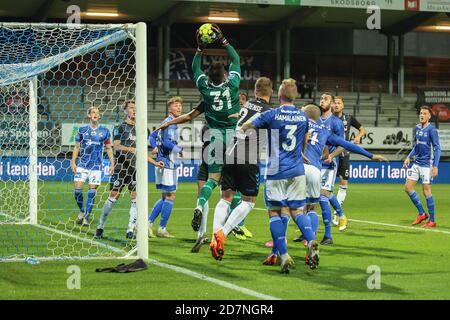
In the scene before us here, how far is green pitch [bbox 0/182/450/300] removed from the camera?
755cm

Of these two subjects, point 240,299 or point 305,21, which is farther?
point 305,21

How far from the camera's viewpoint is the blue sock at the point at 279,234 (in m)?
8.91

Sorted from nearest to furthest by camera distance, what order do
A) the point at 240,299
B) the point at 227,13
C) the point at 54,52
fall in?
the point at 240,299 → the point at 54,52 → the point at 227,13

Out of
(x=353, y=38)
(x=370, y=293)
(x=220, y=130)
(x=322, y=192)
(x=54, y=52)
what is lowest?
(x=370, y=293)

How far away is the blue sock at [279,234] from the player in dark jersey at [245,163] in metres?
0.68

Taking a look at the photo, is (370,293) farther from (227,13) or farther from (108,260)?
(227,13)

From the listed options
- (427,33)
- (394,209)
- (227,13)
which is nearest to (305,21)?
(227,13)

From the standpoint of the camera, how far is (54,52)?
1387 centimetres

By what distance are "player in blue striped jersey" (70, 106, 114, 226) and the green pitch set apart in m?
0.63

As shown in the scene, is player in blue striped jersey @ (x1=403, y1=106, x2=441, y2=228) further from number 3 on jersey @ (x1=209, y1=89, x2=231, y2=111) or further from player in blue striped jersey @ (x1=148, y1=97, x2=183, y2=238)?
number 3 on jersey @ (x1=209, y1=89, x2=231, y2=111)

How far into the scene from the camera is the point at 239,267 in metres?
9.26

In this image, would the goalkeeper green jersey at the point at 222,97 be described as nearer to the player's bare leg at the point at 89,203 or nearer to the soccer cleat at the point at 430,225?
the player's bare leg at the point at 89,203

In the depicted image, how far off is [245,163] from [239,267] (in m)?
1.34

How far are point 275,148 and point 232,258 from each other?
1767mm
